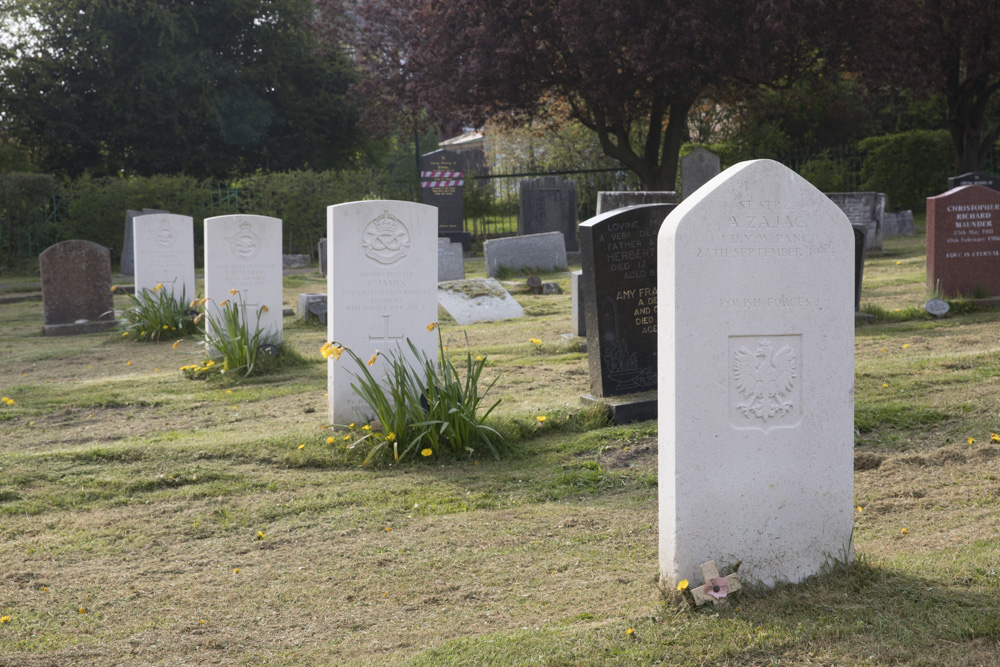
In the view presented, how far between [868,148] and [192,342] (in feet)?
62.8

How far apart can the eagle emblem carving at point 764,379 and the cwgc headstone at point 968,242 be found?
784cm

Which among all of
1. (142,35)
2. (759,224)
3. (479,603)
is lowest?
(479,603)

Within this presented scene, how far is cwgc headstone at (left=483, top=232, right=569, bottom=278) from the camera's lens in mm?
16375

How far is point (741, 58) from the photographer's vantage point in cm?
1652

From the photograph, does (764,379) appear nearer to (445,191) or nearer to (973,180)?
(973,180)

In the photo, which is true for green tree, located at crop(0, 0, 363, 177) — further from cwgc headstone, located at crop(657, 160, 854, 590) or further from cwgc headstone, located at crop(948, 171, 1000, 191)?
cwgc headstone, located at crop(657, 160, 854, 590)

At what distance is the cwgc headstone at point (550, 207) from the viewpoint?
19.9 m

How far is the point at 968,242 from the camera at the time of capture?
32.6 ft

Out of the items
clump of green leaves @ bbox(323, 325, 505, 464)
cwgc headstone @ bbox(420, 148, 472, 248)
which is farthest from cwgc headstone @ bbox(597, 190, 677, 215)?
cwgc headstone @ bbox(420, 148, 472, 248)

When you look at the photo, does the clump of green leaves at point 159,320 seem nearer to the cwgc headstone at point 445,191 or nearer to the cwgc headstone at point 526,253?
the cwgc headstone at point 526,253

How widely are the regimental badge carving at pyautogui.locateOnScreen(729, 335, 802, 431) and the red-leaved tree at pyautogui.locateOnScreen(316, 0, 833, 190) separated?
13.8m

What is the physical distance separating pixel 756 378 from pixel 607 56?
1513cm

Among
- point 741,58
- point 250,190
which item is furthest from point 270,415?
point 250,190

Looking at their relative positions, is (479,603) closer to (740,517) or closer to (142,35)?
(740,517)
